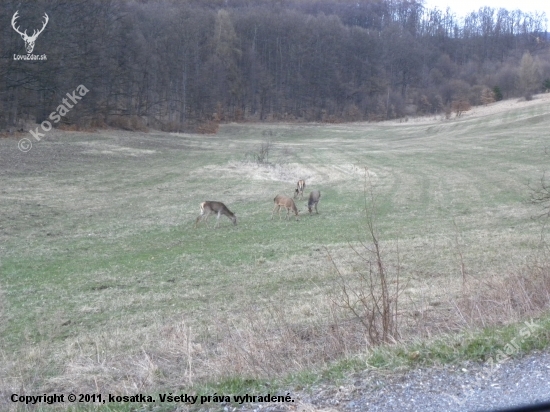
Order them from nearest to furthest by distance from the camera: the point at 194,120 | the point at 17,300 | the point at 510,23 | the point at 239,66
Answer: the point at 17,300, the point at 194,120, the point at 239,66, the point at 510,23

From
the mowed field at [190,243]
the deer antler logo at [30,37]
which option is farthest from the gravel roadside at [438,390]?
the deer antler logo at [30,37]

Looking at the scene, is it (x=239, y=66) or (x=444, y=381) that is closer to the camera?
(x=444, y=381)

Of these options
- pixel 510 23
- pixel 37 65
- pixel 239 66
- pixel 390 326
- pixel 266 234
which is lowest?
pixel 266 234

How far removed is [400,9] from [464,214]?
5169 inches

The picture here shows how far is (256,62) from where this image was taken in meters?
102

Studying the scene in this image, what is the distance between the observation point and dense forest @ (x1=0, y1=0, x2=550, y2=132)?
1884 inches

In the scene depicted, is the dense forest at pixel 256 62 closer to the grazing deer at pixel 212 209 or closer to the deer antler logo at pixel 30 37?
the deer antler logo at pixel 30 37

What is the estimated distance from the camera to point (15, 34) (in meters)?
41.8

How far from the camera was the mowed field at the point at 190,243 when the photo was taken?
27.1ft

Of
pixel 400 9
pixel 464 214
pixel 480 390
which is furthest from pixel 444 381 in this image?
pixel 400 9

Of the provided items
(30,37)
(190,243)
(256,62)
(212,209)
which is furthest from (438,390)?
(256,62)

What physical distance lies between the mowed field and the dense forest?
740 centimetres

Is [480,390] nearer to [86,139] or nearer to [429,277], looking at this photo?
[429,277]

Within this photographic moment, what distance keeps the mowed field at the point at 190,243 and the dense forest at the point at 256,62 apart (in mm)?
7403
